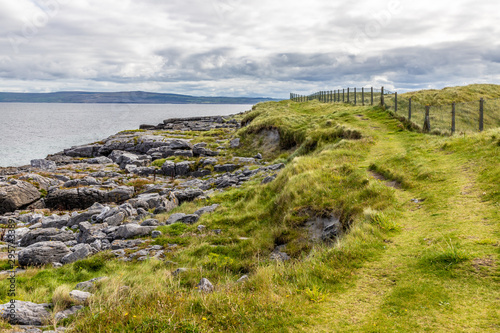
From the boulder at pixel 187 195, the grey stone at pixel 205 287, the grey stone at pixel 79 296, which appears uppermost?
the grey stone at pixel 205 287

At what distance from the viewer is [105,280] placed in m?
9.26

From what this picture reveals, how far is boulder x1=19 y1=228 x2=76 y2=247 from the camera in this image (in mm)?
16266

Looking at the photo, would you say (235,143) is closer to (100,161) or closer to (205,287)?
(100,161)

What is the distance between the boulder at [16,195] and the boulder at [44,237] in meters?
10.6

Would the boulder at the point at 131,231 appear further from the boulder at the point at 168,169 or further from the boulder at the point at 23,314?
the boulder at the point at 168,169

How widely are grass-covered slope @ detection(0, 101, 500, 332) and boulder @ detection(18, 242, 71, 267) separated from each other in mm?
1429

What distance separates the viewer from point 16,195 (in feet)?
83.4

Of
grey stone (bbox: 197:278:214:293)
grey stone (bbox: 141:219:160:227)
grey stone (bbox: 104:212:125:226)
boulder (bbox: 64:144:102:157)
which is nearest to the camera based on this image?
grey stone (bbox: 197:278:214:293)

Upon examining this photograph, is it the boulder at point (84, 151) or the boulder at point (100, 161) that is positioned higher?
the boulder at point (84, 151)

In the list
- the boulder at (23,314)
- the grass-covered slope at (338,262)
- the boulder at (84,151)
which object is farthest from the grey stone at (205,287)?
the boulder at (84,151)

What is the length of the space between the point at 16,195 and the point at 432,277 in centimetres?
2959

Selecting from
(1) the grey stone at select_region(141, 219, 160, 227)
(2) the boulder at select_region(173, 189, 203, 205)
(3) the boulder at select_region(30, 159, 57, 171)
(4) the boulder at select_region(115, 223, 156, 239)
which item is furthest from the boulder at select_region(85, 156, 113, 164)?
(4) the boulder at select_region(115, 223, 156, 239)

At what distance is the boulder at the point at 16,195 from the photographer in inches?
965

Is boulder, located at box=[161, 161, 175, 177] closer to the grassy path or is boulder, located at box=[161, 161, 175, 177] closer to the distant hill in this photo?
the grassy path
